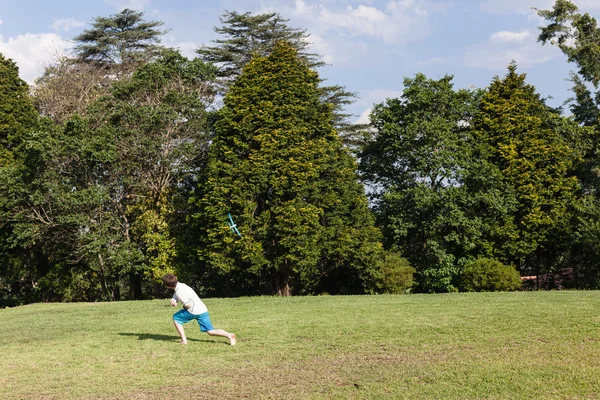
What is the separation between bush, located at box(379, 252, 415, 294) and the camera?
25609 mm

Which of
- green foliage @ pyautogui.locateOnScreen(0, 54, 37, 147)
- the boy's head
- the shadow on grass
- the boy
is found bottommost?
the shadow on grass

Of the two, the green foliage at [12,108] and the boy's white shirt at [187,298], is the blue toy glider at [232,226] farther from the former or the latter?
the boy's white shirt at [187,298]

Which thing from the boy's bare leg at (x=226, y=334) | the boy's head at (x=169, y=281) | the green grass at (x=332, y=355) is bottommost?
the green grass at (x=332, y=355)

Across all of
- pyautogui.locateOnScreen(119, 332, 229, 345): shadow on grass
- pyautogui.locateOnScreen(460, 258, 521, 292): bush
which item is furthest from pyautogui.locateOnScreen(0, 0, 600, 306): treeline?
pyautogui.locateOnScreen(119, 332, 229, 345): shadow on grass

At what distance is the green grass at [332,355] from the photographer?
7.88m

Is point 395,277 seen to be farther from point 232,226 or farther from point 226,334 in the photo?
point 226,334

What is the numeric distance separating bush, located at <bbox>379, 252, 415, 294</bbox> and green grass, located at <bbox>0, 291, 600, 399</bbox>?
9178 millimetres

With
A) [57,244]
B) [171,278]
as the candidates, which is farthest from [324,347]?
[57,244]

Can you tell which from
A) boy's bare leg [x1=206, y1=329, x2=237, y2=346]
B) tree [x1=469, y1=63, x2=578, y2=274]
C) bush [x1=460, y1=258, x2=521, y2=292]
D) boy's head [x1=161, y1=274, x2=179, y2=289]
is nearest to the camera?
boy's head [x1=161, y1=274, x2=179, y2=289]

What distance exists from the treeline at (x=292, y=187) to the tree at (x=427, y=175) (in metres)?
0.09

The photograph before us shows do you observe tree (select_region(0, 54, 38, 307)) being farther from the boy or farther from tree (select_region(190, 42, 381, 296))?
the boy

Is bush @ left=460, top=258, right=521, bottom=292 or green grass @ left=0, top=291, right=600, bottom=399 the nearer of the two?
green grass @ left=0, top=291, right=600, bottom=399

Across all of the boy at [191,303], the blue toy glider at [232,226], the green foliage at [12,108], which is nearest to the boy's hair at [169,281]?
the boy at [191,303]

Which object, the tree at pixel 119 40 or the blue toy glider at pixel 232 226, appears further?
the tree at pixel 119 40
